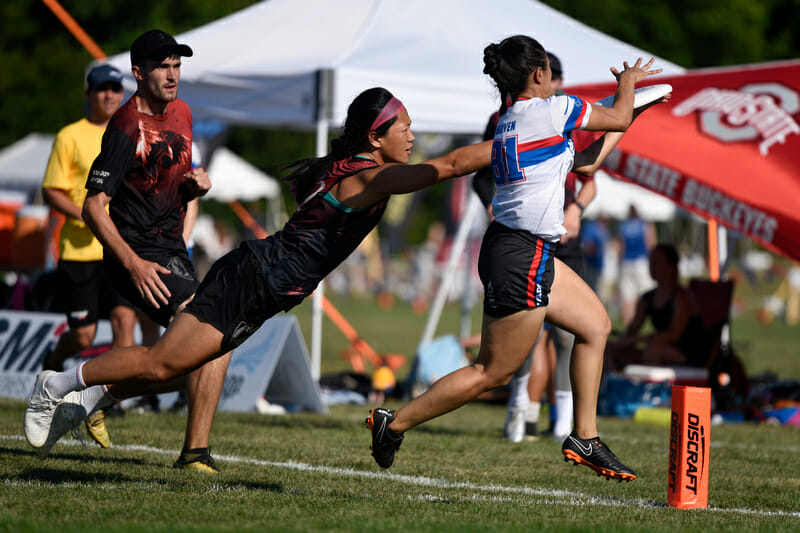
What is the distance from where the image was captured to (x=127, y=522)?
4.11 meters

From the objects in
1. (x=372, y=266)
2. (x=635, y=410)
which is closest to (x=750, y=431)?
(x=635, y=410)

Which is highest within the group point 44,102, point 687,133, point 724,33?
point 724,33

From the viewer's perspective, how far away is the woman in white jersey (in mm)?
4633

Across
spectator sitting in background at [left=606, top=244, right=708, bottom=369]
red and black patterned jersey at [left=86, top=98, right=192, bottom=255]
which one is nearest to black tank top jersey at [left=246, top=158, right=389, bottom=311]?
red and black patterned jersey at [left=86, top=98, right=192, bottom=255]

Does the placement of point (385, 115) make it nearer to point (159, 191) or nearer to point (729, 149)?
point (159, 191)

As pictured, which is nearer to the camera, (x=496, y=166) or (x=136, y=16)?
(x=496, y=166)

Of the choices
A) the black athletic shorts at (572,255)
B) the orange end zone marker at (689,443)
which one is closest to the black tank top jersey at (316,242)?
the orange end zone marker at (689,443)

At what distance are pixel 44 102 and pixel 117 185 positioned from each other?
27.0m

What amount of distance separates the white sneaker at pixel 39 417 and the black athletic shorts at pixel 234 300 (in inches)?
38.0

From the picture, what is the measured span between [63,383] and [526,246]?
2.28 metres

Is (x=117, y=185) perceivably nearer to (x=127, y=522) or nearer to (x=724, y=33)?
(x=127, y=522)

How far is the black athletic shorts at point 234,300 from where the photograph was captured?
15.2ft

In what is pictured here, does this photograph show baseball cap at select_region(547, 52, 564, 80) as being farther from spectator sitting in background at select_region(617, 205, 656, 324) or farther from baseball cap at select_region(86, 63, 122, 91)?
spectator sitting in background at select_region(617, 205, 656, 324)

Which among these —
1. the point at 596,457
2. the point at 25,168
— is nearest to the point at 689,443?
the point at 596,457
